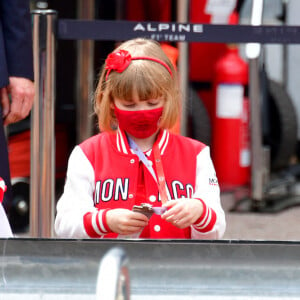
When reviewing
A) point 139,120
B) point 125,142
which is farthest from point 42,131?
point 139,120

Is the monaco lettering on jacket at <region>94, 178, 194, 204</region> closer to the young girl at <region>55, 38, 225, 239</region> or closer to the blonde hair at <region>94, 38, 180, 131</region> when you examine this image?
the young girl at <region>55, 38, 225, 239</region>

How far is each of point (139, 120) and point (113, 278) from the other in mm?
930

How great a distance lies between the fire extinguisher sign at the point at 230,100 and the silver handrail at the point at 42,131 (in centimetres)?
290

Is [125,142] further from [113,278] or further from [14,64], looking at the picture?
[113,278]

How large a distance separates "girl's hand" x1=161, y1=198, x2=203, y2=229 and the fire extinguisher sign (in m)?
3.63

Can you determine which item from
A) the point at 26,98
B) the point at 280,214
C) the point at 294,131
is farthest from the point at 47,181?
the point at 294,131

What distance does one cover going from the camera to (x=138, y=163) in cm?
179

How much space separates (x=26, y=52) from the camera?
6.75ft

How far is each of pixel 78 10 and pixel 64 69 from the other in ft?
1.24

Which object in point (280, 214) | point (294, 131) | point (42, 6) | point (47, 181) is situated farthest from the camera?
point (294, 131)

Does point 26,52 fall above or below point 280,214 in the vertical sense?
above

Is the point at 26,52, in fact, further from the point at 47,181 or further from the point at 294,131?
the point at 294,131

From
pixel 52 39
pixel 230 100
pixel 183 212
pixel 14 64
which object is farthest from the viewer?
pixel 230 100

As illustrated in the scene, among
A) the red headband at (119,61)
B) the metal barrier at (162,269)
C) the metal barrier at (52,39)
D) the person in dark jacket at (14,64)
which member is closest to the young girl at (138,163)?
the red headband at (119,61)
